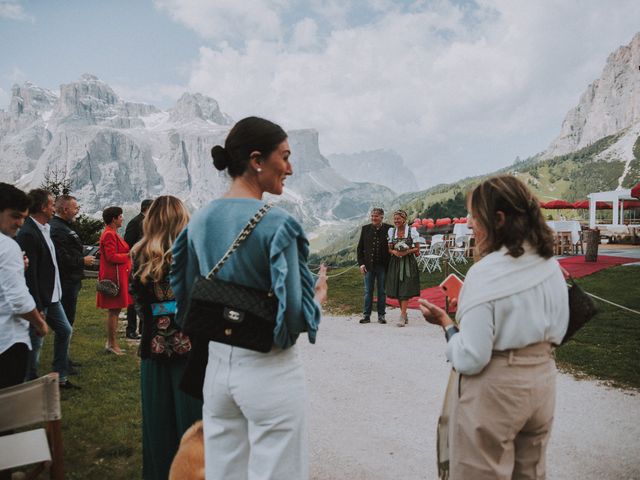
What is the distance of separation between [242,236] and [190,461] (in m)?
1.23

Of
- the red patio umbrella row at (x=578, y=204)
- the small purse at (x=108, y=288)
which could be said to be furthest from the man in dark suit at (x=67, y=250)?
the red patio umbrella row at (x=578, y=204)

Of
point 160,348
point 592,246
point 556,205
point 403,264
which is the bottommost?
point 592,246

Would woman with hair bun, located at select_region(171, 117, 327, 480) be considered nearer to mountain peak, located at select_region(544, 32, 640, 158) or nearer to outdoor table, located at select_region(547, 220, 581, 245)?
outdoor table, located at select_region(547, 220, 581, 245)

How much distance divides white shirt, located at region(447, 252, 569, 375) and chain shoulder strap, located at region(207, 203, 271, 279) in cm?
90

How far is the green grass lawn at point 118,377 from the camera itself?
393 centimetres

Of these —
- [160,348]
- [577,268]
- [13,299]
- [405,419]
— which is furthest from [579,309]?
[577,268]

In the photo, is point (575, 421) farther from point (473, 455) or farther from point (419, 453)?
point (473, 455)

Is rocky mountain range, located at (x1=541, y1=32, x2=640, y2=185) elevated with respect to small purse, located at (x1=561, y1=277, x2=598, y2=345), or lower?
elevated

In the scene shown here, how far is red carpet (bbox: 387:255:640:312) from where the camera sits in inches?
462

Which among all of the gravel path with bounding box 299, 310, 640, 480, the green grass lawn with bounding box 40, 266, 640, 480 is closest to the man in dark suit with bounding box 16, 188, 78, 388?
the green grass lawn with bounding box 40, 266, 640, 480

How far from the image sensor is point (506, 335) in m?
1.80

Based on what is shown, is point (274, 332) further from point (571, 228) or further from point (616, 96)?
point (616, 96)

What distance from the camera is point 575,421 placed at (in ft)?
14.7

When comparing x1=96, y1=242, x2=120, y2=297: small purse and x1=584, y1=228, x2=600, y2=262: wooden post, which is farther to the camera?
x1=584, y1=228, x2=600, y2=262: wooden post
